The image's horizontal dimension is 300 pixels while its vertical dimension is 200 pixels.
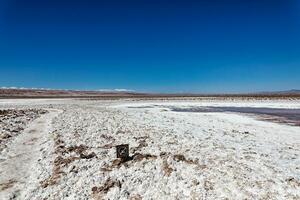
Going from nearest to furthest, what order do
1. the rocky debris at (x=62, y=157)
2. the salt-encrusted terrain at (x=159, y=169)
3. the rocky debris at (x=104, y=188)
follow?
the salt-encrusted terrain at (x=159, y=169) → the rocky debris at (x=104, y=188) → the rocky debris at (x=62, y=157)

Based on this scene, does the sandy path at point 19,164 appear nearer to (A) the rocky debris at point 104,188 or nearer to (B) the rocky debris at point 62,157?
(B) the rocky debris at point 62,157

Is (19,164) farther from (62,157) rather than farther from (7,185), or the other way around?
(7,185)

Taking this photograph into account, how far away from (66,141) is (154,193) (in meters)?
8.45

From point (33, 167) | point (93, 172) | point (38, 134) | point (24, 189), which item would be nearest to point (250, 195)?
point (93, 172)

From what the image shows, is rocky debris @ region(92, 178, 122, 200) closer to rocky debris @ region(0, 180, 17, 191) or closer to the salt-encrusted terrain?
the salt-encrusted terrain

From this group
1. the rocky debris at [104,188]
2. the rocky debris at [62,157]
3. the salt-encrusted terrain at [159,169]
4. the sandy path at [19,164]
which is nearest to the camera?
the salt-encrusted terrain at [159,169]

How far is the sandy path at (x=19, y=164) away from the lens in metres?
9.42

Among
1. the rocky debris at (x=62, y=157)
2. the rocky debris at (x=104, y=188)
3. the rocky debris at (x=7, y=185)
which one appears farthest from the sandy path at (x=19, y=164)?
the rocky debris at (x=104, y=188)

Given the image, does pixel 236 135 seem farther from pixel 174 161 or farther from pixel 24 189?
pixel 24 189

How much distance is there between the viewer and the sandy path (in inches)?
371

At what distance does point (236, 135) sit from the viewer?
1602cm

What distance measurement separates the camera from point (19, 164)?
12.0 metres

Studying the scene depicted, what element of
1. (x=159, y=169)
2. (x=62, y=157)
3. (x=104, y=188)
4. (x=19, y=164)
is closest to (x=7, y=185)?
(x=19, y=164)

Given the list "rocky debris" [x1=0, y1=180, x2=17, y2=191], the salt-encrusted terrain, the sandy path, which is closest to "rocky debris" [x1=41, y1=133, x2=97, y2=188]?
the salt-encrusted terrain
